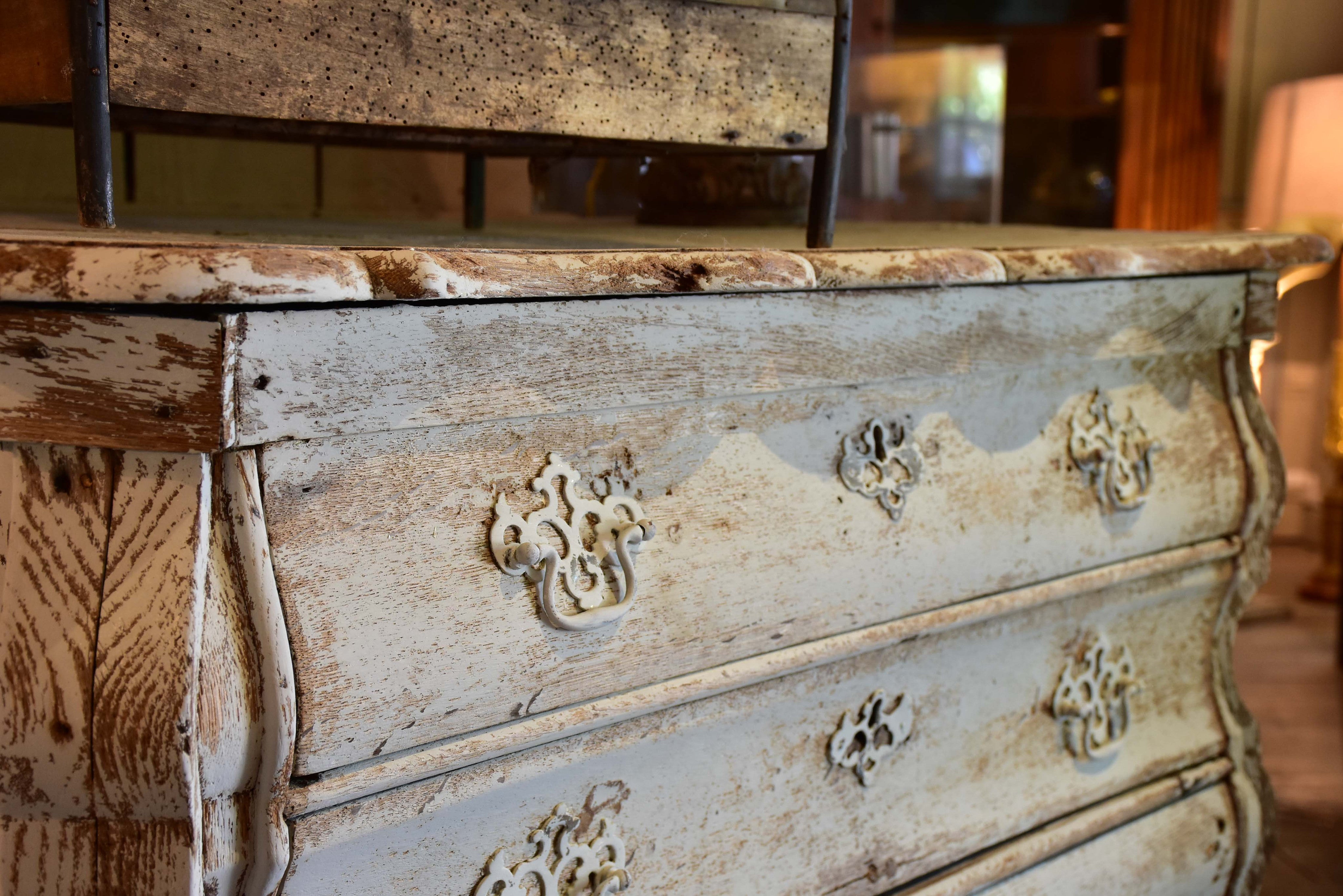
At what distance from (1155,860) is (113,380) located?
99cm

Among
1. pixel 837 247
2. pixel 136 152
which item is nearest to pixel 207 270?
pixel 837 247

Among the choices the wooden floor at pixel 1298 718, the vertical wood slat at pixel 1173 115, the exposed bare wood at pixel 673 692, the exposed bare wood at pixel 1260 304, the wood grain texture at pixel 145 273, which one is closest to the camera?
the wood grain texture at pixel 145 273

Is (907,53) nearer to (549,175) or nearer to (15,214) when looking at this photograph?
(549,175)

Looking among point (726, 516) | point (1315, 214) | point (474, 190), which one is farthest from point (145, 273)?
point (1315, 214)

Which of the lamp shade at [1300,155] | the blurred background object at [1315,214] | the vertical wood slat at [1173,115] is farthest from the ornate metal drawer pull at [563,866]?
the vertical wood slat at [1173,115]

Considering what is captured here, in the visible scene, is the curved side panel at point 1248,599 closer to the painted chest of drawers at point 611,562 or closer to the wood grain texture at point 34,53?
Answer: the painted chest of drawers at point 611,562

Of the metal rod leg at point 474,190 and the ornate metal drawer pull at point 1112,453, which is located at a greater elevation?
the metal rod leg at point 474,190

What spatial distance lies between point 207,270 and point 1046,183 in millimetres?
3664

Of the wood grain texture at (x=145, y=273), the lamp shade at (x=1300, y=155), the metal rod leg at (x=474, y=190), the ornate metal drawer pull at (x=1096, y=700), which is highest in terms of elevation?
the lamp shade at (x=1300, y=155)

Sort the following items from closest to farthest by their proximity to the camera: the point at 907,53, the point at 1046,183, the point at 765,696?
the point at 765,696 < the point at 907,53 < the point at 1046,183

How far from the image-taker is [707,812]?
2.50ft

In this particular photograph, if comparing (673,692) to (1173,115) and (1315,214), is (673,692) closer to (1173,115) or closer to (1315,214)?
(1315,214)

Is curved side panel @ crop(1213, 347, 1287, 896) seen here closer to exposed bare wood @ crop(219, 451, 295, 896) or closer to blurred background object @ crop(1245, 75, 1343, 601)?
exposed bare wood @ crop(219, 451, 295, 896)

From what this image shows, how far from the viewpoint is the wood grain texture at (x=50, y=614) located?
535mm
